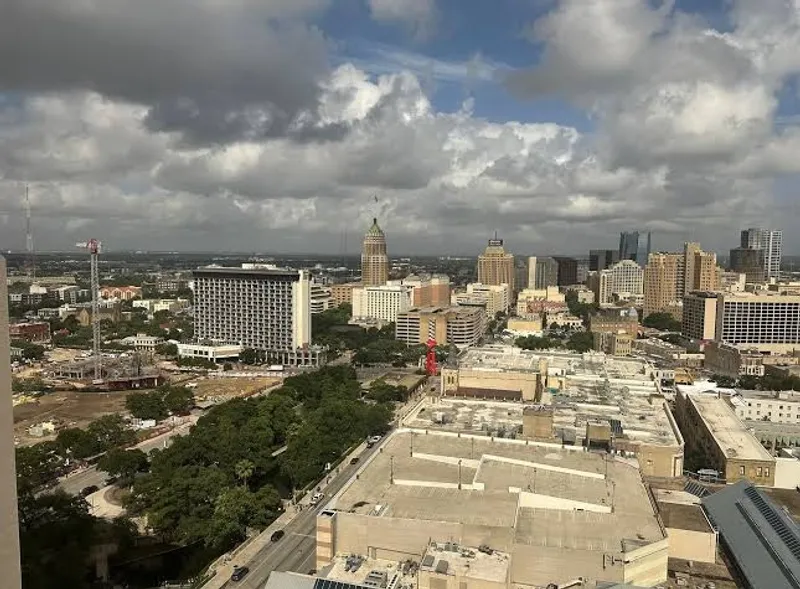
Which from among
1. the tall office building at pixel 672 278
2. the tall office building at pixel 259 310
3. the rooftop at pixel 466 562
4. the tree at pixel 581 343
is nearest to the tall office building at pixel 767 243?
the tall office building at pixel 672 278

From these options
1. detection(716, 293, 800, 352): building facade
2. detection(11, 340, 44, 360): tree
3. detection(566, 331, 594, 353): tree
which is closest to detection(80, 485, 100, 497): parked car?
detection(11, 340, 44, 360): tree

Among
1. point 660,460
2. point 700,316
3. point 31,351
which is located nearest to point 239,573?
point 660,460

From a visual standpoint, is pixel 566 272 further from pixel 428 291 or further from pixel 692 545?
pixel 692 545

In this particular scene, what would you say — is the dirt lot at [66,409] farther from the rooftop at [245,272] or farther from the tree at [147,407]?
the rooftop at [245,272]

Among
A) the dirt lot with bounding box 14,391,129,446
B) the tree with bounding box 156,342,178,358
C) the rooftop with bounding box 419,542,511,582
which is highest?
the rooftop with bounding box 419,542,511,582

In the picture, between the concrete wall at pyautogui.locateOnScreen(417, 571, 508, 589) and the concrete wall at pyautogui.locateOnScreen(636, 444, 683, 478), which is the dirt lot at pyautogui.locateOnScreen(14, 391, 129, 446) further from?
the concrete wall at pyautogui.locateOnScreen(636, 444, 683, 478)

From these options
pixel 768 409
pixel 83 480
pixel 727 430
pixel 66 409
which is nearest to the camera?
pixel 83 480
